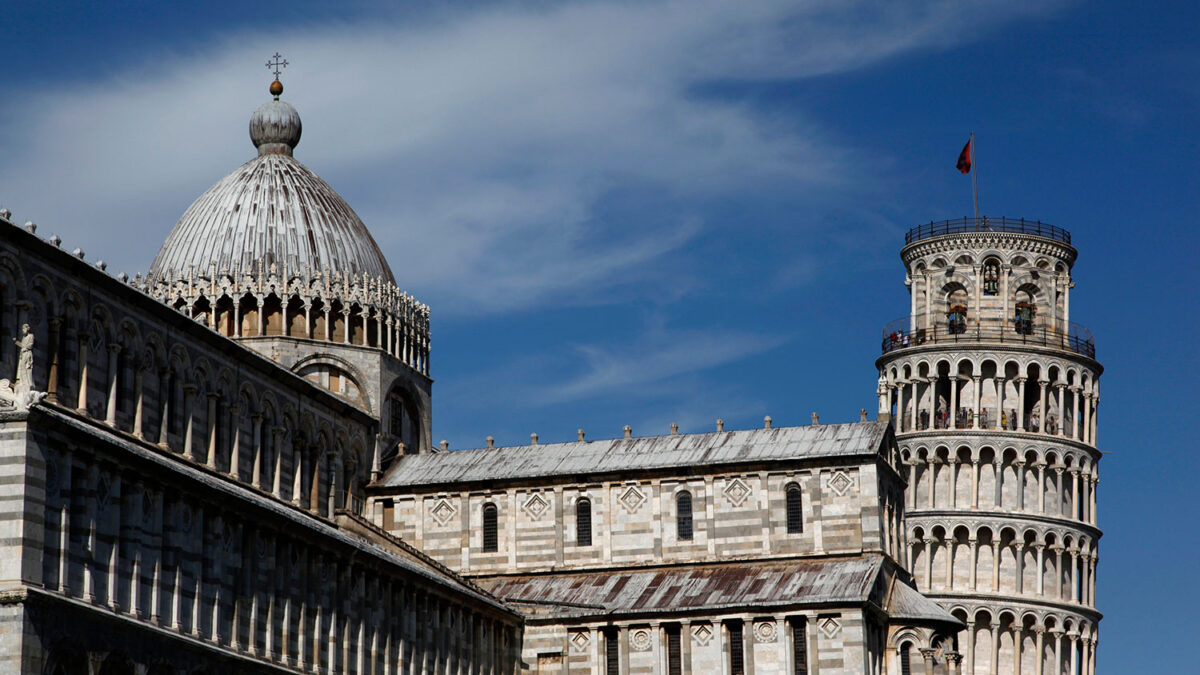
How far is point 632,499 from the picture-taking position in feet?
286

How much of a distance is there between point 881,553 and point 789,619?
A: 5.07 metres

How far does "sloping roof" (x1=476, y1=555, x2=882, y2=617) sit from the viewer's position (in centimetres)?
8112

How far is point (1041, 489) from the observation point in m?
117

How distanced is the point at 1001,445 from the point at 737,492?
3503 centimetres

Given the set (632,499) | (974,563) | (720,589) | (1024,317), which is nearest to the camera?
(720,589)

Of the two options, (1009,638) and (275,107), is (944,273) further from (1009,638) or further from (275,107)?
(275,107)

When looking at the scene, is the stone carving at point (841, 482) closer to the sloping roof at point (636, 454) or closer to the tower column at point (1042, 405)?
the sloping roof at point (636, 454)

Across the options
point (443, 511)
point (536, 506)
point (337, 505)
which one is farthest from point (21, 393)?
point (536, 506)

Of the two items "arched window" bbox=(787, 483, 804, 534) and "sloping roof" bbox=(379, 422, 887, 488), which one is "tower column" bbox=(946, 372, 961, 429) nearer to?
"sloping roof" bbox=(379, 422, 887, 488)

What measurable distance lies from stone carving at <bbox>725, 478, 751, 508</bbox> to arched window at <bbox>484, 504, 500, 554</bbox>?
32.0 feet

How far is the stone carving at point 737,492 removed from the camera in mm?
85750

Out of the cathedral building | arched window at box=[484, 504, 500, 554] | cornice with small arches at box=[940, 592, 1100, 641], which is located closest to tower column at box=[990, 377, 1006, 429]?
cornice with small arches at box=[940, 592, 1100, 641]

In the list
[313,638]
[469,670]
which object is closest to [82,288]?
[313,638]

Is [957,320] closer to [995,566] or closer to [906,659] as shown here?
[995,566]
